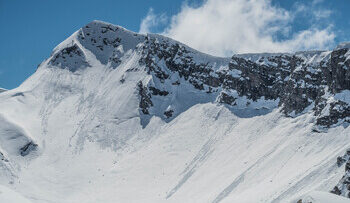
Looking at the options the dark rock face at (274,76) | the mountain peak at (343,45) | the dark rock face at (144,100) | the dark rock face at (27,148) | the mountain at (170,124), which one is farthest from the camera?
the dark rock face at (144,100)

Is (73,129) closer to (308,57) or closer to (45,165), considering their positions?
(45,165)

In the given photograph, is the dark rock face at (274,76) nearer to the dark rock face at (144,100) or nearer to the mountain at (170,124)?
the mountain at (170,124)

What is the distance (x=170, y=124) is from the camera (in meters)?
109

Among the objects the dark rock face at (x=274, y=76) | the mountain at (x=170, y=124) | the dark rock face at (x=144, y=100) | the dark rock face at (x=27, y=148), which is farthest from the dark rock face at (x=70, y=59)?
the dark rock face at (x=27, y=148)

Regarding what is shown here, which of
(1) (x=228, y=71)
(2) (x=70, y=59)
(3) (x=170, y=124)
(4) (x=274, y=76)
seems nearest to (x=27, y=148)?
(3) (x=170, y=124)

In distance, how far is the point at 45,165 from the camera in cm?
9125

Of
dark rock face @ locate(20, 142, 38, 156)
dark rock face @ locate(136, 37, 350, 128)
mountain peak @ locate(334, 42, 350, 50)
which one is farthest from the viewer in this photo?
dark rock face @ locate(20, 142, 38, 156)

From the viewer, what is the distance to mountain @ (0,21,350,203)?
246 ft

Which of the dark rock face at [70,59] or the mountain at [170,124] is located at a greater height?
the dark rock face at [70,59]

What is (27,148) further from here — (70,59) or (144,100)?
(70,59)

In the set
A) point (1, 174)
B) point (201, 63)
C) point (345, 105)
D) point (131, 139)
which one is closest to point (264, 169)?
point (345, 105)

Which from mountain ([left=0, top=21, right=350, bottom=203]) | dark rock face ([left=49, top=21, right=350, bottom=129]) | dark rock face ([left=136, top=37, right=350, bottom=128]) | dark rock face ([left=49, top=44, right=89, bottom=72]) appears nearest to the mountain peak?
dark rock face ([left=49, top=21, right=350, bottom=129])

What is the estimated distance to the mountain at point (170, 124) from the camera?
A: 75.1 m

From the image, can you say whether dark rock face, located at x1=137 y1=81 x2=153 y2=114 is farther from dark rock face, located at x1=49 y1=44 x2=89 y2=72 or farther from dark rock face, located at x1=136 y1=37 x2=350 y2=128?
dark rock face, located at x1=49 y1=44 x2=89 y2=72
